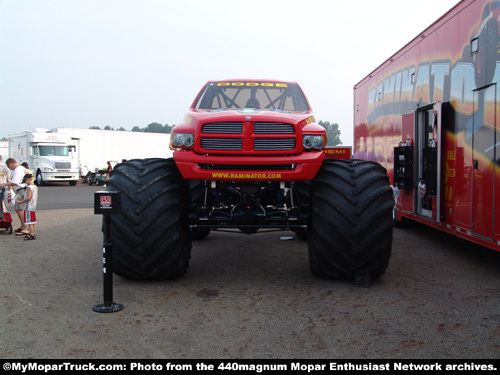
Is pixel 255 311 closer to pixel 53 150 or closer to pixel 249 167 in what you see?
pixel 249 167

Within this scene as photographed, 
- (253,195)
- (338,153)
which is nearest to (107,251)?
(253,195)

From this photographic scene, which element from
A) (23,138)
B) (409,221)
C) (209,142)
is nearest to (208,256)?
(209,142)

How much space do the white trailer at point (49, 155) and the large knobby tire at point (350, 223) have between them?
2970 centimetres

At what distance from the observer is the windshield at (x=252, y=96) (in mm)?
6922

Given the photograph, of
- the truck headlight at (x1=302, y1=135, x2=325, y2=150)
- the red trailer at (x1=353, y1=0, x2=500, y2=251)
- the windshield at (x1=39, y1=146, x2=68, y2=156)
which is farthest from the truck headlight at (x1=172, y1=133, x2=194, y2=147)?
the windshield at (x1=39, y1=146, x2=68, y2=156)

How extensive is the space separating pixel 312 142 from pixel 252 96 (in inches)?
69.5

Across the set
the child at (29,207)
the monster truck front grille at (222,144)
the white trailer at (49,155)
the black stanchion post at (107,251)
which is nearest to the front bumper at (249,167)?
the monster truck front grille at (222,144)

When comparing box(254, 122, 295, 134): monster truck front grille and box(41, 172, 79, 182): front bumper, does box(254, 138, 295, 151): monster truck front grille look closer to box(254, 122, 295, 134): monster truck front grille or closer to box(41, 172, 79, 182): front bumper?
box(254, 122, 295, 134): monster truck front grille

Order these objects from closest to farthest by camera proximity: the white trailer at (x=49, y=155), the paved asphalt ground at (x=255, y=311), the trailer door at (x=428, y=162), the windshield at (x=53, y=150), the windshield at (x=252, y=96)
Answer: the paved asphalt ground at (x=255, y=311), the windshield at (x=252, y=96), the trailer door at (x=428, y=162), the white trailer at (x=49, y=155), the windshield at (x=53, y=150)

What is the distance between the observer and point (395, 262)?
7070mm

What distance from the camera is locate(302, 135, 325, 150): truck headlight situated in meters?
5.66

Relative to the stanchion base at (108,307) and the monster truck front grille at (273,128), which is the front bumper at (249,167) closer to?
the monster truck front grille at (273,128)
